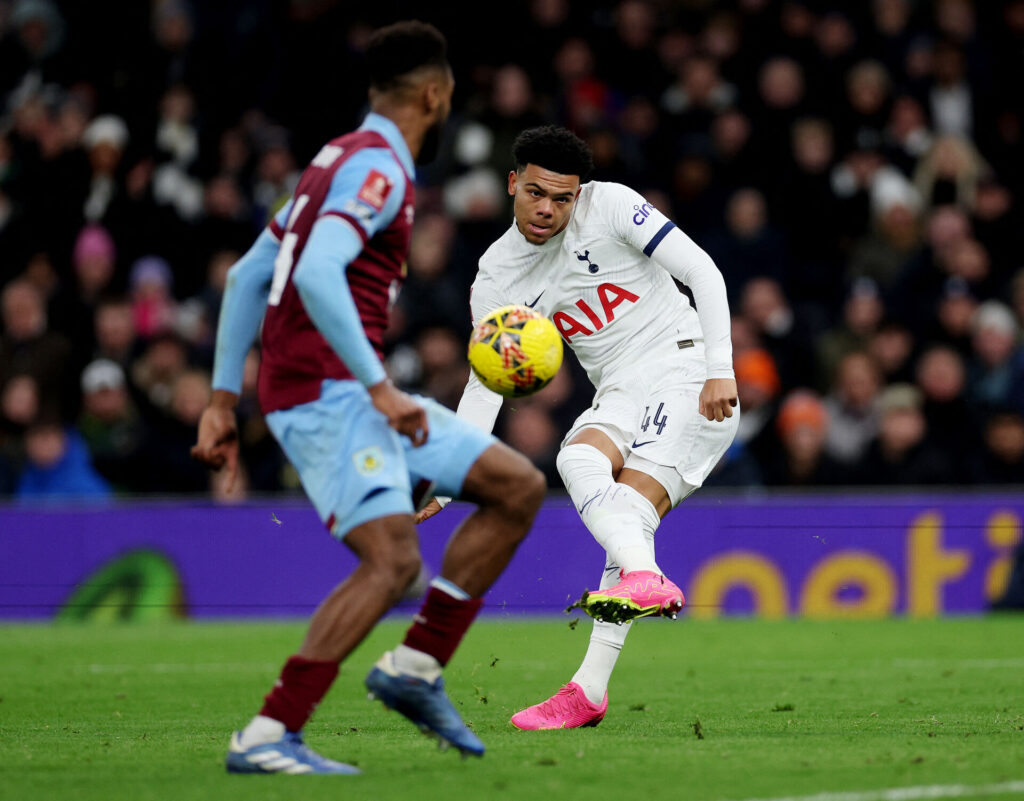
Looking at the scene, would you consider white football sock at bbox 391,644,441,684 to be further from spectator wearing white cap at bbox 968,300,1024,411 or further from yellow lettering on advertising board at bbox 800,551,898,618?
spectator wearing white cap at bbox 968,300,1024,411

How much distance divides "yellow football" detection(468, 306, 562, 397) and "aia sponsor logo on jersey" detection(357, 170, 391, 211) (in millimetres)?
981

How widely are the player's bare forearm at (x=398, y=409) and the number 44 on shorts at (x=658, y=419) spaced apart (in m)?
2.24

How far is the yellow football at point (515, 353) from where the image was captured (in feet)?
19.1

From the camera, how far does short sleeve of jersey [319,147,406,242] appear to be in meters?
4.99

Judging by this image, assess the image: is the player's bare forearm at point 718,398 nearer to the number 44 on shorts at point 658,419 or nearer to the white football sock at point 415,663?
the number 44 on shorts at point 658,419

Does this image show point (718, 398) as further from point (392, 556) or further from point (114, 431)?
point (114, 431)

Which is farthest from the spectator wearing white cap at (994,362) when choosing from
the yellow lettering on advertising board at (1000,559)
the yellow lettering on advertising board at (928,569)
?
the yellow lettering on advertising board at (928,569)

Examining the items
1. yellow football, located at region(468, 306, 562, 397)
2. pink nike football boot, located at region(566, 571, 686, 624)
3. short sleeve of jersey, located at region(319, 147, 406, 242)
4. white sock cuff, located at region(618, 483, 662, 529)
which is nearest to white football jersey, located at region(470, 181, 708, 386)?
white sock cuff, located at region(618, 483, 662, 529)


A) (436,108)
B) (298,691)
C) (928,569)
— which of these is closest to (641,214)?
(436,108)

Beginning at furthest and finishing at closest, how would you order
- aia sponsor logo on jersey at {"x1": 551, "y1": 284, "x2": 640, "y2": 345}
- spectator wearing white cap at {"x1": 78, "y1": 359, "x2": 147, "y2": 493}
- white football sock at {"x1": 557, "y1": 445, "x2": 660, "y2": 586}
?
spectator wearing white cap at {"x1": 78, "y1": 359, "x2": 147, "y2": 493} < aia sponsor logo on jersey at {"x1": 551, "y1": 284, "x2": 640, "y2": 345} < white football sock at {"x1": 557, "y1": 445, "x2": 660, "y2": 586}

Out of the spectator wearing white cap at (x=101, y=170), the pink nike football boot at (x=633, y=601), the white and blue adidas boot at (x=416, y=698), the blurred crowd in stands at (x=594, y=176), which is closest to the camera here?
the white and blue adidas boot at (x=416, y=698)

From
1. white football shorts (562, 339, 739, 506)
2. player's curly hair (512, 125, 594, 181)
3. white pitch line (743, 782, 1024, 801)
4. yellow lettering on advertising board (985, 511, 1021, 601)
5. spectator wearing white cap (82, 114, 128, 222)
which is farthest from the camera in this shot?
spectator wearing white cap (82, 114, 128, 222)

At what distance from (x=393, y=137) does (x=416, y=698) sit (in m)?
1.83

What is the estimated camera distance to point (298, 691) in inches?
195
